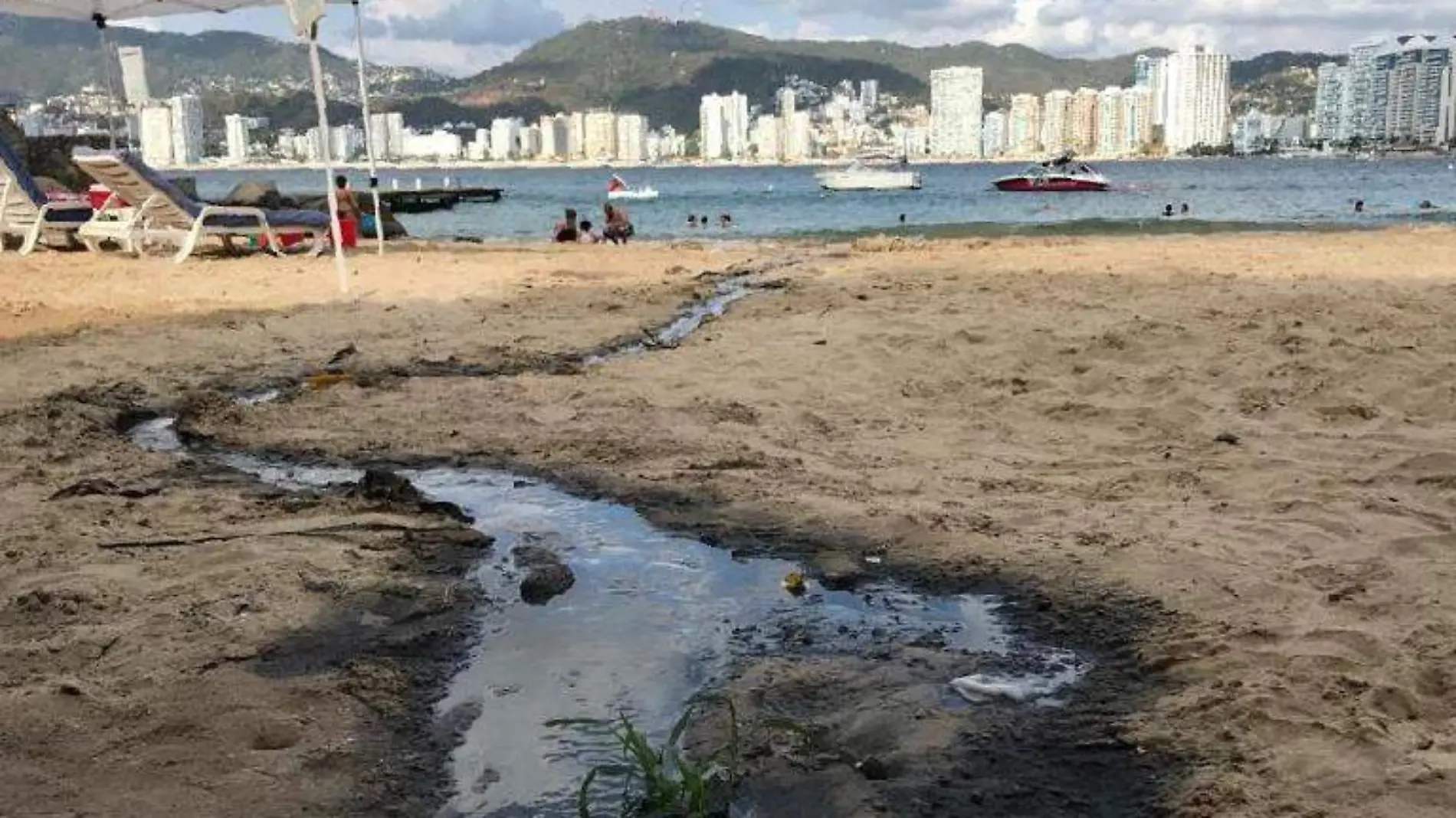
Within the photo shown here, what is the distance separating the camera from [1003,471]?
4934mm

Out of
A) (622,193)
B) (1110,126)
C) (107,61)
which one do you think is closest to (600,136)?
(1110,126)

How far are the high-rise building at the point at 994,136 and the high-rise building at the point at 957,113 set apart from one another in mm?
954

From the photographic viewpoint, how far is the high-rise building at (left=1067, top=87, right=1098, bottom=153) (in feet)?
468

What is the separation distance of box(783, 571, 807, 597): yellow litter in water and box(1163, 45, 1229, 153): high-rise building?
149474 millimetres

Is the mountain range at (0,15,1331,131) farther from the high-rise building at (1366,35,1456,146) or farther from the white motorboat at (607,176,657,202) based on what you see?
the white motorboat at (607,176,657,202)

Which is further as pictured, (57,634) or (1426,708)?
(57,634)

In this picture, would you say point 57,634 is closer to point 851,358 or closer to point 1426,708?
point 1426,708

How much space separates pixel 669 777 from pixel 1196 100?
160 meters

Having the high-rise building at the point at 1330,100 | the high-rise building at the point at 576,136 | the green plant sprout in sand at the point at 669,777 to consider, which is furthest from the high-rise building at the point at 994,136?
the green plant sprout in sand at the point at 669,777

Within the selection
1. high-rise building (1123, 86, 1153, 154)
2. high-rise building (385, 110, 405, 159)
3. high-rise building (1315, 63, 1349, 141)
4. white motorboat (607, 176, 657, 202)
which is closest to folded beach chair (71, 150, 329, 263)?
white motorboat (607, 176, 657, 202)

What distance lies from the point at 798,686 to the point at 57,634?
6.67 ft

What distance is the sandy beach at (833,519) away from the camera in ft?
8.25

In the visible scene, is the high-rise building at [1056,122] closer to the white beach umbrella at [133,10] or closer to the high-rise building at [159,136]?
the high-rise building at [159,136]

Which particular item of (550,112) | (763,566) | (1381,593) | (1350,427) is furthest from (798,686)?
(550,112)
